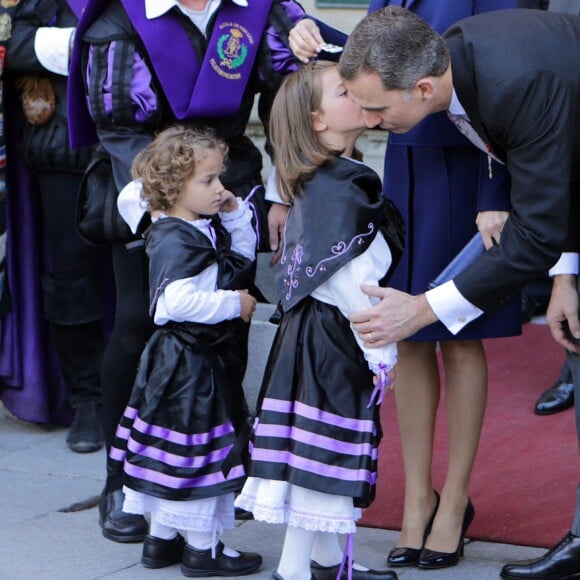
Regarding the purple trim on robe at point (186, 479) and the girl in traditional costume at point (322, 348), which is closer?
the girl in traditional costume at point (322, 348)

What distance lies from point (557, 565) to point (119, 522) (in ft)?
4.20

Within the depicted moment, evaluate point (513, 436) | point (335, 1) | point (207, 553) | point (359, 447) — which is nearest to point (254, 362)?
point (513, 436)

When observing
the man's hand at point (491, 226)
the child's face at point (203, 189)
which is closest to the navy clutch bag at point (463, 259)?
the man's hand at point (491, 226)

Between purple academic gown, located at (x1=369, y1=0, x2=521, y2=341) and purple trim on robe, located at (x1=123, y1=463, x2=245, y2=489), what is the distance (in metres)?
0.60

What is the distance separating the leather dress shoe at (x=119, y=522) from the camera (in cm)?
382

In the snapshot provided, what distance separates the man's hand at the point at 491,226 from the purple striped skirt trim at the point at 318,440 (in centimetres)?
59

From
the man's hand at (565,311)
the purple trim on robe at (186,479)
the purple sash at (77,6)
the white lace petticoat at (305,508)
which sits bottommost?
the purple trim on robe at (186,479)

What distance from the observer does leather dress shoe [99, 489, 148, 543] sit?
12.5 ft

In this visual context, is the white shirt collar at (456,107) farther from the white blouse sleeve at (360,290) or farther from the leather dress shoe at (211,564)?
the leather dress shoe at (211,564)

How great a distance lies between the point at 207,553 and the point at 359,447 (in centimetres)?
62

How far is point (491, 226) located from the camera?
327cm

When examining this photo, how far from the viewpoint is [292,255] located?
10.6 ft

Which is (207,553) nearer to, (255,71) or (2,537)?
(2,537)

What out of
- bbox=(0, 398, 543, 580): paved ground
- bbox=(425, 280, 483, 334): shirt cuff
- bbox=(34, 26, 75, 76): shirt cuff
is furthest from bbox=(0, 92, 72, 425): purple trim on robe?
bbox=(425, 280, 483, 334): shirt cuff
